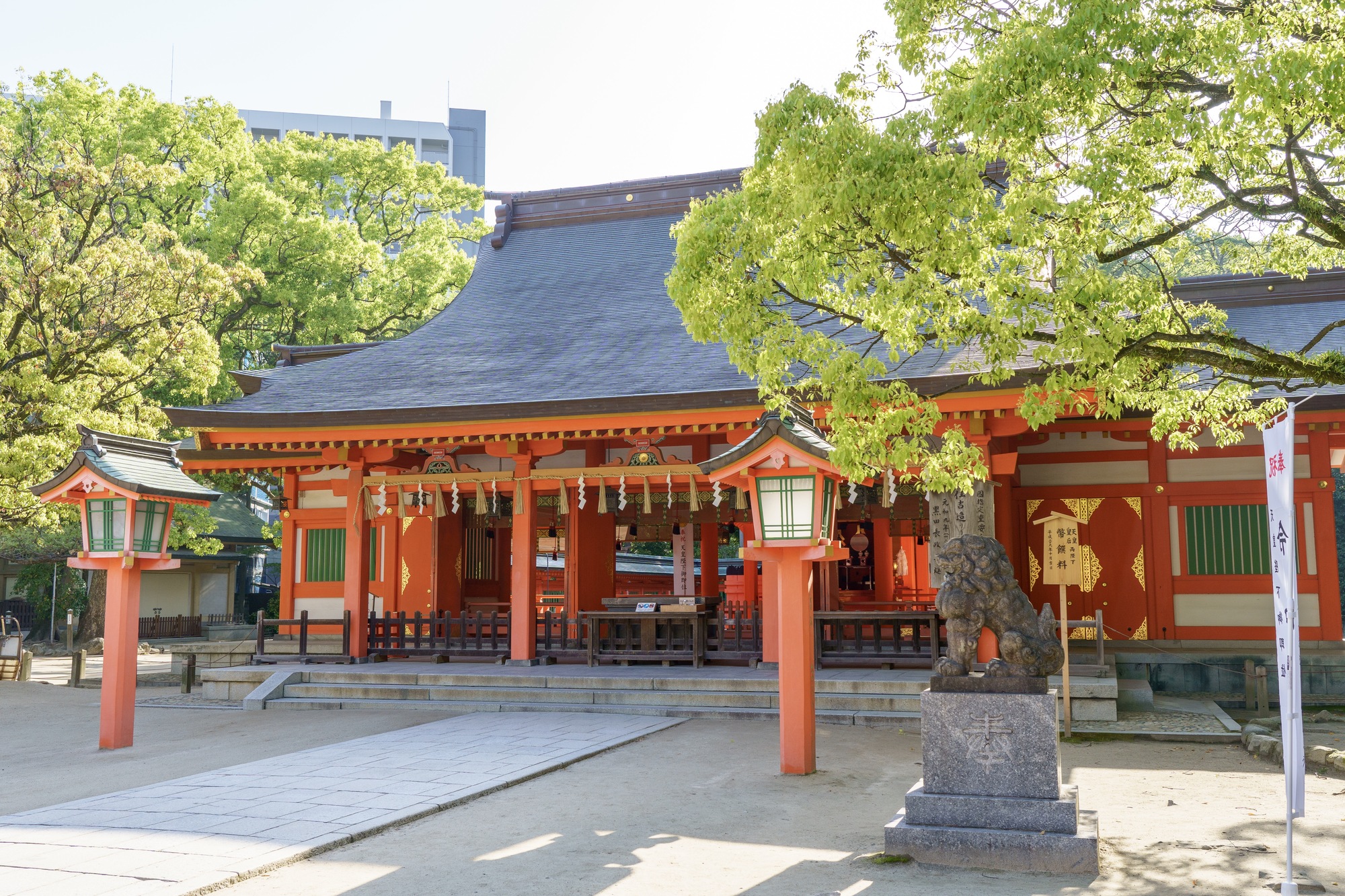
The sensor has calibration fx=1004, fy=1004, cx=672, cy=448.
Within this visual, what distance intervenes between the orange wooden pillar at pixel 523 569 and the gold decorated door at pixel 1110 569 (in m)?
7.04

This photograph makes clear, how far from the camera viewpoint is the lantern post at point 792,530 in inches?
319

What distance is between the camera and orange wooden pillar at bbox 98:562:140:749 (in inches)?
398

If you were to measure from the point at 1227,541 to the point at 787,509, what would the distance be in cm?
842

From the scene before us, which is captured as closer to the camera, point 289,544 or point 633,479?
point 633,479

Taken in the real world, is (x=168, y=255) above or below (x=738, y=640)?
above

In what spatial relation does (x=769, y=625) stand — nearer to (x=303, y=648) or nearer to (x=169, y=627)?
(x=303, y=648)

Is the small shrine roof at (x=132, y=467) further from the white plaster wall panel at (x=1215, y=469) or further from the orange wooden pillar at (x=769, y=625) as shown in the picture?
the white plaster wall panel at (x=1215, y=469)

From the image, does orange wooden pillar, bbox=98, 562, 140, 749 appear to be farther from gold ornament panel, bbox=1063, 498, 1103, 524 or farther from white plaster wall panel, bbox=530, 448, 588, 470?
gold ornament panel, bbox=1063, 498, 1103, 524

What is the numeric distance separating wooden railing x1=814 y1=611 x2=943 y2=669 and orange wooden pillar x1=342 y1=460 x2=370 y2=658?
21.4ft

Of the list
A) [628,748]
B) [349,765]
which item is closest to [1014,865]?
[628,748]

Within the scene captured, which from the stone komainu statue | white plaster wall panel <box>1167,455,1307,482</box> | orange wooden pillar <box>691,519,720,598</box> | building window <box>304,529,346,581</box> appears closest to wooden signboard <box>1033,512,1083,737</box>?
white plaster wall panel <box>1167,455,1307,482</box>

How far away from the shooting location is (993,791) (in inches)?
226

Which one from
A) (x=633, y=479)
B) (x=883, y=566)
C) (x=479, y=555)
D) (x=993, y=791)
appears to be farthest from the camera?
(x=883, y=566)

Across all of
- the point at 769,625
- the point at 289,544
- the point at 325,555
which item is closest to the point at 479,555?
the point at 325,555
